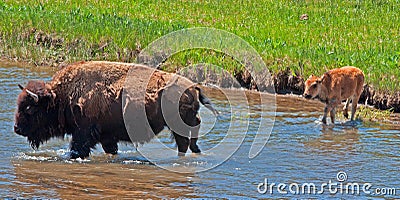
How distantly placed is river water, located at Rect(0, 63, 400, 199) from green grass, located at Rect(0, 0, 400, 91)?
301 centimetres

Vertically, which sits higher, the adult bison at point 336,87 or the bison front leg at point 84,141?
the adult bison at point 336,87

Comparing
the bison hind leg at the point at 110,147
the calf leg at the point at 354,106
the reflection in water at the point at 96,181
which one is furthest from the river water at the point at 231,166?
the calf leg at the point at 354,106

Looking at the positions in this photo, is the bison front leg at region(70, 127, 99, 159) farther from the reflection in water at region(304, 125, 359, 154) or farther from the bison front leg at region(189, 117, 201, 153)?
the reflection in water at region(304, 125, 359, 154)

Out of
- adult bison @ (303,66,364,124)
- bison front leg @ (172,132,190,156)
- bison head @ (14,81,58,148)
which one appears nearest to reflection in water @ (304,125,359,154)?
adult bison @ (303,66,364,124)

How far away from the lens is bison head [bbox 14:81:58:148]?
10.8 meters

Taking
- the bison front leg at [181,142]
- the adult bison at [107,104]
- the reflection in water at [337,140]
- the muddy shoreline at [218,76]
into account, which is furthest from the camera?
the muddy shoreline at [218,76]

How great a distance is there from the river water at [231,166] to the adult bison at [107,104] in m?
Answer: 0.37

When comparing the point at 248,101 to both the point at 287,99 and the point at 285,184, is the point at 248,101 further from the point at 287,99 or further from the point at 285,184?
the point at 285,184

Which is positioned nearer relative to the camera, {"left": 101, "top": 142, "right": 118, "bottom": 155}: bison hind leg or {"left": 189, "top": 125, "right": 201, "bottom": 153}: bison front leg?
{"left": 189, "top": 125, "right": 201, "bottom": 153}: bison front leg

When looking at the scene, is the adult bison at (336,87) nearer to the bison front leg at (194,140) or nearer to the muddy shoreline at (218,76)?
the muddy shoreline at (218,76)

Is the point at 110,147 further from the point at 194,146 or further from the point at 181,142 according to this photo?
the point at 194,146

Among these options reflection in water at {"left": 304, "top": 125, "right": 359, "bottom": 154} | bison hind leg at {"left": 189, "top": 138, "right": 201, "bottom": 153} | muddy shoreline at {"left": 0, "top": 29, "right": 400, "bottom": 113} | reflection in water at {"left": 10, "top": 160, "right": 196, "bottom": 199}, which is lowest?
reflection in water at {"left": 304, "top": 125, "right": 359, "bottom": 154}

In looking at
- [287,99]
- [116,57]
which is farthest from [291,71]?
[116,57]

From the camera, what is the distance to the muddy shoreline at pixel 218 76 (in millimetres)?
15305
